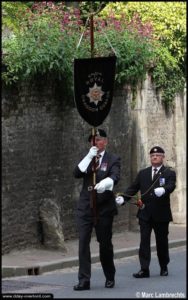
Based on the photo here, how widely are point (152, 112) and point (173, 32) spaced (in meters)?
1.88

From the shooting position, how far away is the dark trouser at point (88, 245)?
10203 millimetres

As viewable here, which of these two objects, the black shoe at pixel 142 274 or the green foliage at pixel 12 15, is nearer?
the black shoe at pixel 142 274

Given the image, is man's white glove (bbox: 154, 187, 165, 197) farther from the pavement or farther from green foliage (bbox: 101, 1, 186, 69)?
green foliage (bbox: 101, 1, 186, 69)

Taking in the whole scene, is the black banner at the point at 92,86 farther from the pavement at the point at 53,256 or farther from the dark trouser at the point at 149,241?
the pavement at the point at 53,256

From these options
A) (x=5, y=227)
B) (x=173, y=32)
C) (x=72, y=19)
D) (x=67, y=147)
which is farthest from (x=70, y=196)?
(x=173, y=32)

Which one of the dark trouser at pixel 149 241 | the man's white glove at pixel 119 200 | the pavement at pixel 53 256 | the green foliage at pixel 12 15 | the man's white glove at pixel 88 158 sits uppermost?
the green foliage at pixel 12 15

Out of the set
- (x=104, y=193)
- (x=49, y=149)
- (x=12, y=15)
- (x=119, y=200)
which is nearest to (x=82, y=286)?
(x=104, y=193)

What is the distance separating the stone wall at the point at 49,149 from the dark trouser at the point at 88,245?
323 centimetres

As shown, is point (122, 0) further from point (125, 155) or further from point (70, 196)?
point (70, 196)

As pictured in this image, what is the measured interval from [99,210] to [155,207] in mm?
1471

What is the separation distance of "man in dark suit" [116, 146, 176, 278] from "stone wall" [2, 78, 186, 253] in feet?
8.39

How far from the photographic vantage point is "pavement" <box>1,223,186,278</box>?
1215cm

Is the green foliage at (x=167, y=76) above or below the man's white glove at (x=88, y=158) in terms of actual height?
above

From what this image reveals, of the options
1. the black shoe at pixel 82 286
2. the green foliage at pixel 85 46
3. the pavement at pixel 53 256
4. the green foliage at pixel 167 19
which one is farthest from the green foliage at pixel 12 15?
the black shoe at pixel 82 286
